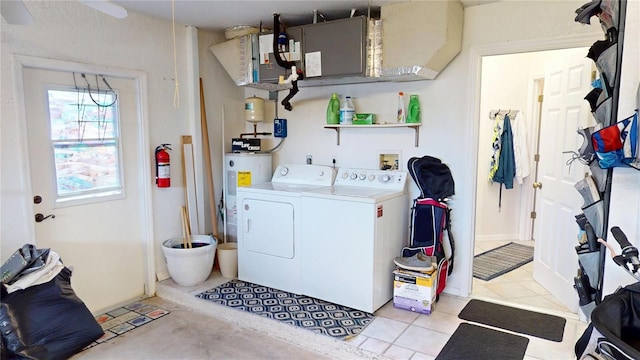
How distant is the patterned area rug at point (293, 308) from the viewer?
2838mm

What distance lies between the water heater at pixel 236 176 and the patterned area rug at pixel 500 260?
2307 mm

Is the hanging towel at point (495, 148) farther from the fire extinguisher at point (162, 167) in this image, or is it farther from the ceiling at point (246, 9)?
the fire extinguisher at point (162, 167)

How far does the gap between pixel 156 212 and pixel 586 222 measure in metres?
3.16

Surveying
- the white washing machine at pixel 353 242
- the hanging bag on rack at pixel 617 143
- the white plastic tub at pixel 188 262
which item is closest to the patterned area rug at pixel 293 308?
the white washing machine at pixel 353 242

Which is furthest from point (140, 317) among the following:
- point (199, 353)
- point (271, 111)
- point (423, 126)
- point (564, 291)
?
point (564, 291)

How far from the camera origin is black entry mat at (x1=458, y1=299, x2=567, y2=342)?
281 centimetres

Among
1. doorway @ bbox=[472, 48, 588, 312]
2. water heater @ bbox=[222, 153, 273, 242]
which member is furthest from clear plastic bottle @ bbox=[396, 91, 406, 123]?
doorway @ bbox=[472, 48, 588, 312]

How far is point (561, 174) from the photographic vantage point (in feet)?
10.7

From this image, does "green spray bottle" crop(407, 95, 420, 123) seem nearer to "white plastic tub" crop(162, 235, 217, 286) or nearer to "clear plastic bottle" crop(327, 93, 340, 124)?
"clear plastic bottle" crop(327, 93, 340, 124)

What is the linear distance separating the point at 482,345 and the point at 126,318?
2.59 m

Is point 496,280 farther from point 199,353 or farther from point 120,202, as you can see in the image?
point 120,202

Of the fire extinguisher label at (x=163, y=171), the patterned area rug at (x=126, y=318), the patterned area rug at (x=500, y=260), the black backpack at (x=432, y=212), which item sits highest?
the fire extinguisher label at (x=163, y=171)

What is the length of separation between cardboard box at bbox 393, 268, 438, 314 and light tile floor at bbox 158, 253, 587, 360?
5 cm

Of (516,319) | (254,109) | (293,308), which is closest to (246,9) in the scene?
(254,109)
